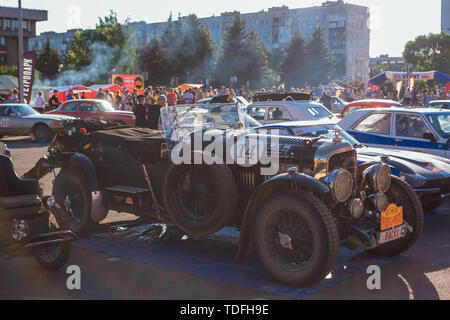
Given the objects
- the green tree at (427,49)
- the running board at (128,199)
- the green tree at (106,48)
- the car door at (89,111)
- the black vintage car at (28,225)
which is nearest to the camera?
the black vintage car at (28,225)

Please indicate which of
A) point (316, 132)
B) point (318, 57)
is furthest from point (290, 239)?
point (318, 57)

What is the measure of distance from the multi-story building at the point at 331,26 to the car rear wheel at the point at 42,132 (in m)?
112

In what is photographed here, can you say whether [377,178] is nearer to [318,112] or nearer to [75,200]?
[75,200]

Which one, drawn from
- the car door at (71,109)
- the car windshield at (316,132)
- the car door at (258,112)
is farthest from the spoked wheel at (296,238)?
the car door at (71,109)

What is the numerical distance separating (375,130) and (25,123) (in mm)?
14704

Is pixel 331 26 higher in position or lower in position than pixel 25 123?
higher

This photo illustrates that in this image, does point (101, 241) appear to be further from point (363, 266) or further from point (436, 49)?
point (436, 49)

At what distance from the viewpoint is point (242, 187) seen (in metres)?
6.14

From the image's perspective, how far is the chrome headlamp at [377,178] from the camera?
5824mm

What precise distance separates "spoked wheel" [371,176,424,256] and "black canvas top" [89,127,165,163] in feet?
9.04

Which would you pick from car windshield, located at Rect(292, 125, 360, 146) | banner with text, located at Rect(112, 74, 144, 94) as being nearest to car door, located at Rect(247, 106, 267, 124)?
car windshield, located at Rect(292, 125, 360, 146)

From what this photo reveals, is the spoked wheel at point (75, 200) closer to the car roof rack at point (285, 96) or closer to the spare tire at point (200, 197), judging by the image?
the spare tire at point (200, 197)

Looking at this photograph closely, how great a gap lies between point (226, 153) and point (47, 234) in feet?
6.71
